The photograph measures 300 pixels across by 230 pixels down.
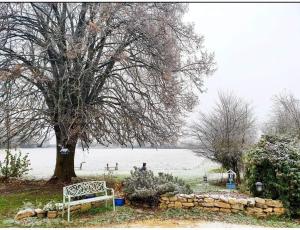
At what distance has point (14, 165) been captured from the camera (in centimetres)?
791

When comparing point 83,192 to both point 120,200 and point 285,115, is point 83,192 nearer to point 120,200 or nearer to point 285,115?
point 120,200

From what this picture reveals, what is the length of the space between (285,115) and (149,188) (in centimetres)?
720

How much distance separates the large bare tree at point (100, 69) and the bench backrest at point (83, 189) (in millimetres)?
931

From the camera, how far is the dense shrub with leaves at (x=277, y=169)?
4.86 meters

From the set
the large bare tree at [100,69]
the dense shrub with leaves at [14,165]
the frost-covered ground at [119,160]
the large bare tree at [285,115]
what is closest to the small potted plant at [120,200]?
the large bare tree at [100,69]

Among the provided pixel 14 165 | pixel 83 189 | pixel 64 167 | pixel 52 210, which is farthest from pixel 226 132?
pixel 52 210

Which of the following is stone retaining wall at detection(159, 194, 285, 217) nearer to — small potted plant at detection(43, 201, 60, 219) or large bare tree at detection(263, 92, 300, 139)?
small potted plant at detection(43, 201, 60, 219)

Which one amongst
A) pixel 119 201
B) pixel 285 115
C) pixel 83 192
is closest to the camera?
pixel 83 192

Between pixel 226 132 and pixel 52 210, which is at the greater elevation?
pixel 226 132

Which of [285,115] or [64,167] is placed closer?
[64,167]

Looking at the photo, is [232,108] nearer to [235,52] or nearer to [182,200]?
[235,52]

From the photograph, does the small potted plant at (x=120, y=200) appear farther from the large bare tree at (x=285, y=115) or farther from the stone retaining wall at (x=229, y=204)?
the large bare tree at (x=285, y=115)

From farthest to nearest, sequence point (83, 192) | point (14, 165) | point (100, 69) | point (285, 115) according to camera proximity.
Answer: point (285, 115) < point (14, 165) < point (100, 69) < point (83, 192)

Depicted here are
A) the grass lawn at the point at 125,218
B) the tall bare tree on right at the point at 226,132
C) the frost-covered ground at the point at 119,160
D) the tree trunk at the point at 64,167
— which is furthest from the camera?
the tall bare tree on right at the point at 226,132
